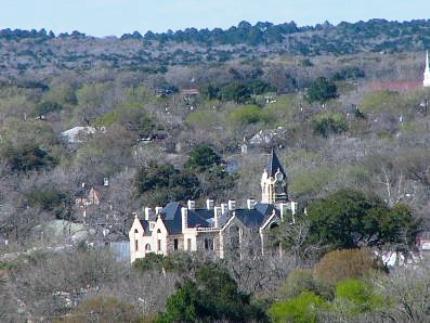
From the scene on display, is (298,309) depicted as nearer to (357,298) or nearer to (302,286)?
(357,298)

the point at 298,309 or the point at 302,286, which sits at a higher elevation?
the point at 302,286

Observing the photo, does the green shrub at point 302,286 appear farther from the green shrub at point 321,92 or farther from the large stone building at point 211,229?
the green shrub at point 321,92

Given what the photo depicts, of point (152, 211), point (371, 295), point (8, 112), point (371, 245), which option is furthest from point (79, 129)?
point (371, 295)

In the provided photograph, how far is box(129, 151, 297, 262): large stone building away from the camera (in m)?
43.0

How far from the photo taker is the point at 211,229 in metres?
43.8

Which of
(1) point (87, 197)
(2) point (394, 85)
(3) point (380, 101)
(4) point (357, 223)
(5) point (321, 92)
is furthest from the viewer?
(2) point (394, 85)

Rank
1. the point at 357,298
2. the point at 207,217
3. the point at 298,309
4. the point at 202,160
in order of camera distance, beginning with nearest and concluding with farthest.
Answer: the point at 298,309 < the point at 357,298 < the point at 207,217 < the point at 202,160

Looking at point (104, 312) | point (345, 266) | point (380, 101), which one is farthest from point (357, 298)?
point (380, 101)

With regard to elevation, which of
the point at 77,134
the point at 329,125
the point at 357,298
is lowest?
the point at 357,298

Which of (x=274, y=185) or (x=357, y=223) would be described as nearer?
(x=357, y=223)

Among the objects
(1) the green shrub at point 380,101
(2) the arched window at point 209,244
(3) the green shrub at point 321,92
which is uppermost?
(3) the green shrub at point 321,92

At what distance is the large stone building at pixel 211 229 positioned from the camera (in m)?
43.0

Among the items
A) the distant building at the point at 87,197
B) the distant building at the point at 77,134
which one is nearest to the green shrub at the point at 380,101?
the distant building at the point at 77,134

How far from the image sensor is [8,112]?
290ft
